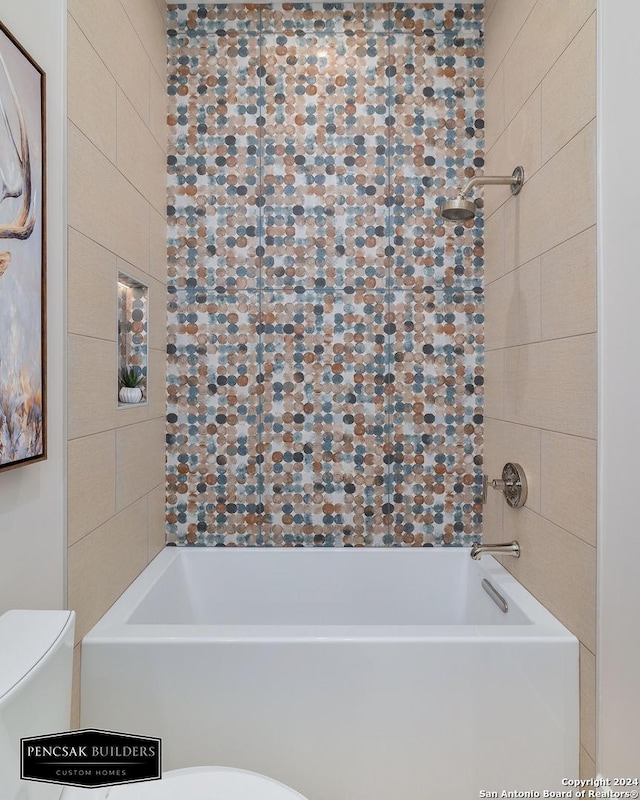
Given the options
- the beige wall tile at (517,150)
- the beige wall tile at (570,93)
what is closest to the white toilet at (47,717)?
the beige wall tile at (570,93)

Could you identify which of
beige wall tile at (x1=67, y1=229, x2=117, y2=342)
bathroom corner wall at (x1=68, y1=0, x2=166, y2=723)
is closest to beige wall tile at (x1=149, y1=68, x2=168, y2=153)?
bathroom corner wall at (x1=68, y1=0, x2=166, y2=723)

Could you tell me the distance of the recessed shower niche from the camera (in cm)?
193

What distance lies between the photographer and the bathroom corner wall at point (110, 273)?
1.47m

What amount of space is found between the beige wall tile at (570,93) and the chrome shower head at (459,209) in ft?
0.87

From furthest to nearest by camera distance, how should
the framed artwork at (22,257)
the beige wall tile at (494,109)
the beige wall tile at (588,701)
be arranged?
the beige wall tile at (494,109)
the beige wall tile at (588,701)
the framed artwork at (22,257)

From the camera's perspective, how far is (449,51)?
228 cm

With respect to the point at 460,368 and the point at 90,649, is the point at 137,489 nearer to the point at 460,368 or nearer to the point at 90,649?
the point at 90,649

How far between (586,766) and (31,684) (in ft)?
4.58

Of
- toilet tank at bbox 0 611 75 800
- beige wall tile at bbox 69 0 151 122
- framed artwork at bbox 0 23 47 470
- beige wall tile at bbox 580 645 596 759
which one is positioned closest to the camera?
toilet tank at bbox 0 611 75 800

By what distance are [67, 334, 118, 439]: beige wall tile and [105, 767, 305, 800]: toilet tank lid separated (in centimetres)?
82

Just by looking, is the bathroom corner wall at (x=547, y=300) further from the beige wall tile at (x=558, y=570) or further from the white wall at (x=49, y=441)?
the white wall at (x=49, y=441)

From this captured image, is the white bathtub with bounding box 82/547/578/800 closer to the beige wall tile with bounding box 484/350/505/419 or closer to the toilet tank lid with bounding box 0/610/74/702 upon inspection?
the toilet tank lid with bounding box 0/610/74/702

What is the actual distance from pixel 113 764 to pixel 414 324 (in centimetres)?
181

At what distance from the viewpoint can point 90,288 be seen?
1.55 m
